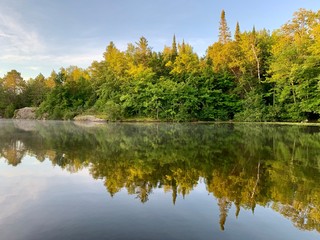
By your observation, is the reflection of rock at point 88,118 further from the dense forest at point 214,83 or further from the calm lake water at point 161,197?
the calm lake water at point 161,197

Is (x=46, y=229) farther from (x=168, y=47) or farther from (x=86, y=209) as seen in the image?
(x=168, y=47)

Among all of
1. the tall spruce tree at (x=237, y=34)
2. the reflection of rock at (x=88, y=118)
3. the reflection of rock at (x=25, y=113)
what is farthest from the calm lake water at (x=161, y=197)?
the reflection of rock at (x=25, y=113)

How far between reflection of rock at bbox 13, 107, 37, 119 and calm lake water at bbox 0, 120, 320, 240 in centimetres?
4683

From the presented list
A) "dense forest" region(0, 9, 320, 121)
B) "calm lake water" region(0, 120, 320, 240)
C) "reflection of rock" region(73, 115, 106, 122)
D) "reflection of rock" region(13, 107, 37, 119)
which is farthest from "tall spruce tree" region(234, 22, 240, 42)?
"reflection of rock" region(13, 107, 37, 119)

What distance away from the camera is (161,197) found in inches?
216

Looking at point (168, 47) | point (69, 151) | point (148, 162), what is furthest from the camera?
point (168, 47)

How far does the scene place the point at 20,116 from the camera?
177ft

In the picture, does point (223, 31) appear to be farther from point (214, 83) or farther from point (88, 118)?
point (88, 118)

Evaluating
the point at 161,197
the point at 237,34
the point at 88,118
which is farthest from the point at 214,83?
the point at 161,197

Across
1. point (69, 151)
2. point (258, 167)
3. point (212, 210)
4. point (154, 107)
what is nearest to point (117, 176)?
point (212, 210)

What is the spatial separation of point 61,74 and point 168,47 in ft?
70.2

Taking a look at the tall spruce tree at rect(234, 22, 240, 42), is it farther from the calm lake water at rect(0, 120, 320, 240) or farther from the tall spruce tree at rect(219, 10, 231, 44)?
the calm lake water at rect(0, 120, 320, 240)

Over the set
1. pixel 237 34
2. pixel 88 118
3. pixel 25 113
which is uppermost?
pixel 237 34

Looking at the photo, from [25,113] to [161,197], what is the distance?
54.6 metres
